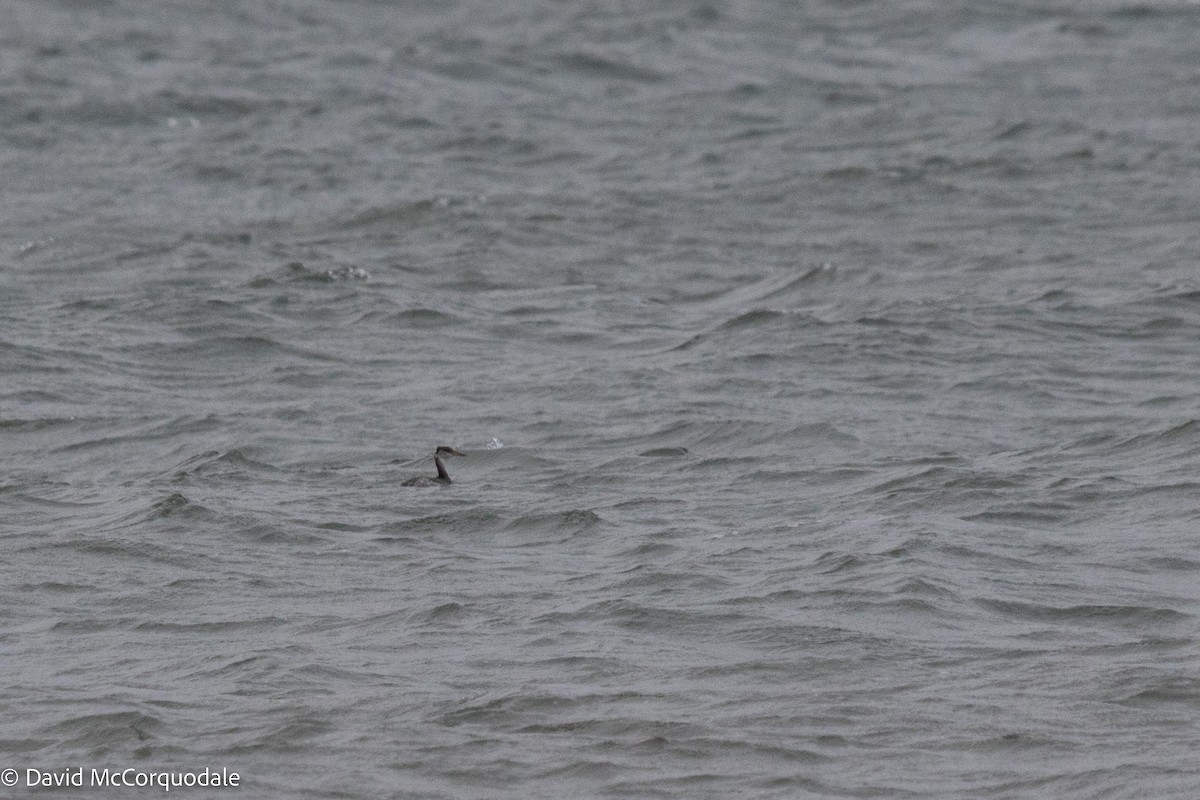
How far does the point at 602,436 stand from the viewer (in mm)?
13734

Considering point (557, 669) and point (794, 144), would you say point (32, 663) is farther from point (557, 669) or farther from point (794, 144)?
point (794, 144)

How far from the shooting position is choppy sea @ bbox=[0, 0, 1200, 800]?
8766 millimetres

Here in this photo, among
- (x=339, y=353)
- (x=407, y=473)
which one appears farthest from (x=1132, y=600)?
(x=339, y=353)
